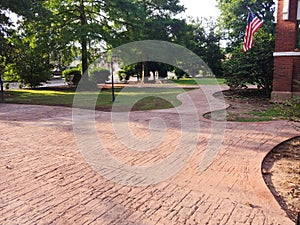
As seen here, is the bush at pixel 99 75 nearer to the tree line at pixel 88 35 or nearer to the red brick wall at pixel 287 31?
the tree line at pixel 88 35

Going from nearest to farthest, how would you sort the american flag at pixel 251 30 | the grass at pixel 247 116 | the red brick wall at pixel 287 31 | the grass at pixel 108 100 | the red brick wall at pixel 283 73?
the grass at pixel 247 116 < the red brick wall at pixel 287 31 < the red brick wall at pixel 283 73 < the american flag at pixel 251 30 < the grass at pixel 108 100

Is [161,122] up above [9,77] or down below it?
below

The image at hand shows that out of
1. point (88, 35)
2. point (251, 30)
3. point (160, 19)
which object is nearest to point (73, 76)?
point (88, 35)

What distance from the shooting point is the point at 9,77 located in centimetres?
1712

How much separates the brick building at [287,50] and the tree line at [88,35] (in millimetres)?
1313

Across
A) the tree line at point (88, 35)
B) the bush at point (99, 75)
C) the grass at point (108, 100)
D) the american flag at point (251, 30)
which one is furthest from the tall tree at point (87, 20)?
the american flag at point (251, 30)

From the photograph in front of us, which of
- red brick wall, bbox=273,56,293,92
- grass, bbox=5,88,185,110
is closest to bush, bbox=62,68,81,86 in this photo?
grass, bbox=5,88,185,110

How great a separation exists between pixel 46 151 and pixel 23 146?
555 millimetres

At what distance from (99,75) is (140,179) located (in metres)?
18.8

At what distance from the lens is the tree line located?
34.2 ft

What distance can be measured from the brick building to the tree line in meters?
1.31

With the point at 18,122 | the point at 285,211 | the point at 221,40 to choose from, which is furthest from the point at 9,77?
the point at 221,40

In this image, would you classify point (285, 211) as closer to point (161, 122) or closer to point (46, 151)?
point (46, 151)

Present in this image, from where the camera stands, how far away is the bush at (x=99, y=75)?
20575 millimetres
